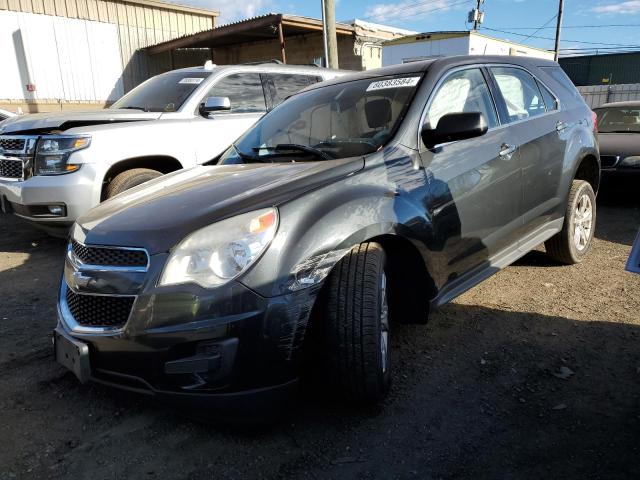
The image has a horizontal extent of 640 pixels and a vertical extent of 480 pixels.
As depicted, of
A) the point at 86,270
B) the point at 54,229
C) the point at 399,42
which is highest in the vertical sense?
the point at 399,42

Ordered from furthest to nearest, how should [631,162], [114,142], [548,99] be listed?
[631,162], [114,142], [548,99]

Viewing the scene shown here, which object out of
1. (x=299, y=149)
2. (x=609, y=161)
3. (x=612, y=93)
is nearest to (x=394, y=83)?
(x=299, y=149)

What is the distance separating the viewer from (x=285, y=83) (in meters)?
6.40

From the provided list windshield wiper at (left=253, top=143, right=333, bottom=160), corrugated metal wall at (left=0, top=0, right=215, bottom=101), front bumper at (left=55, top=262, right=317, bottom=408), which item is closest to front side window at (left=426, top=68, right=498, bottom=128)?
windshield wiper at (left=253, top=143, right=333, bottom=160)

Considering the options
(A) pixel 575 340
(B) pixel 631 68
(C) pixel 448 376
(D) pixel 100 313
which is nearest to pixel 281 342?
(D) pixel 100 313

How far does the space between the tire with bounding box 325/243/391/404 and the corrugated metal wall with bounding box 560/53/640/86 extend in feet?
106

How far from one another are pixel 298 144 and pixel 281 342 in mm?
1492

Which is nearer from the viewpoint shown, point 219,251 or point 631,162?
point 219,251

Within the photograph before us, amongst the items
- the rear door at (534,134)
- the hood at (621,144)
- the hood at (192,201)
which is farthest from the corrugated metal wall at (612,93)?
the hood at (192,201)

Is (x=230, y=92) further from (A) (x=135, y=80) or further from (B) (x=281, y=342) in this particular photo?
(A) (x=135, y=80)

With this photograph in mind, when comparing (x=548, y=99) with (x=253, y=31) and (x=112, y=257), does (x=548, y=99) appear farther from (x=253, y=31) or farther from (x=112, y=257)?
(x=253, y=31)

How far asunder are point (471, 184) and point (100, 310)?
2132mm

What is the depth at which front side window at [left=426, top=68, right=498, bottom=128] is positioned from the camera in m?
3.17

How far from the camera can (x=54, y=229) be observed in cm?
505
